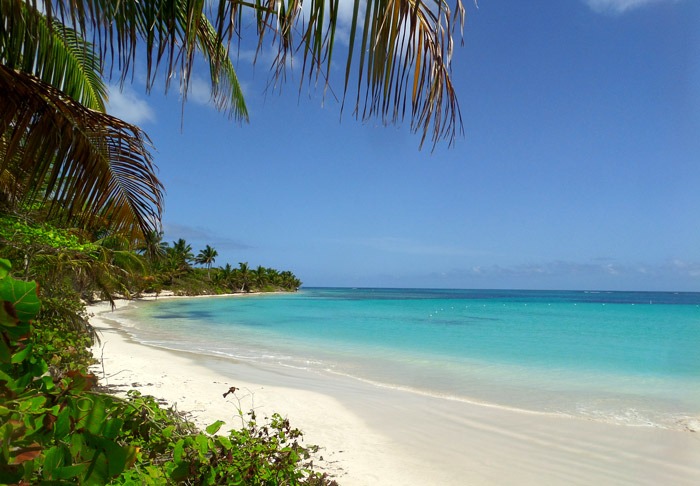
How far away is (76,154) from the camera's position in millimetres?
2828

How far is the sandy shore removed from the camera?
425 cm

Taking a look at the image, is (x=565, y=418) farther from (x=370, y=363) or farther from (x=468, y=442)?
(x=370, y=363)

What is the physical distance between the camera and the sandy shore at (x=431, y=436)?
167 inches

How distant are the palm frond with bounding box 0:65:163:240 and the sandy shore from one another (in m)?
1.25

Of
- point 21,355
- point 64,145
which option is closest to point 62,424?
point 21,355

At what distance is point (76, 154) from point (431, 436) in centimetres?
440

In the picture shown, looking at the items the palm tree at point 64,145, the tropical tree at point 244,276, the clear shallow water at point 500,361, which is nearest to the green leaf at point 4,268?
the palm tree at point 64,145

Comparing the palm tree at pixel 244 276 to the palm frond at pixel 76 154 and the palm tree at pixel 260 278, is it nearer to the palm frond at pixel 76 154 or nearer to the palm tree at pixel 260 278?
the palm tree at pixel 260 278

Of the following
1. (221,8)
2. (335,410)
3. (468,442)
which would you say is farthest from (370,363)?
(221,8)

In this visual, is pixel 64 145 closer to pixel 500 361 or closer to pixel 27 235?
pixel 27 235

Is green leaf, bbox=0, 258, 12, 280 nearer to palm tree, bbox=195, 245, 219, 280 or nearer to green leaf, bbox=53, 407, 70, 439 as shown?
green leaf, bbox=53, 407, 70, 439

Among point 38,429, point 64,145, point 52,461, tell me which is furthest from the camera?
point 64,145

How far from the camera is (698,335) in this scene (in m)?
21.8

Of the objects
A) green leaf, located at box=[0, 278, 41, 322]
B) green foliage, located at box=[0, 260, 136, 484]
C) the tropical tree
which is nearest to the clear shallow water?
green foliage, located at box=[0, 260, 136, 484]
